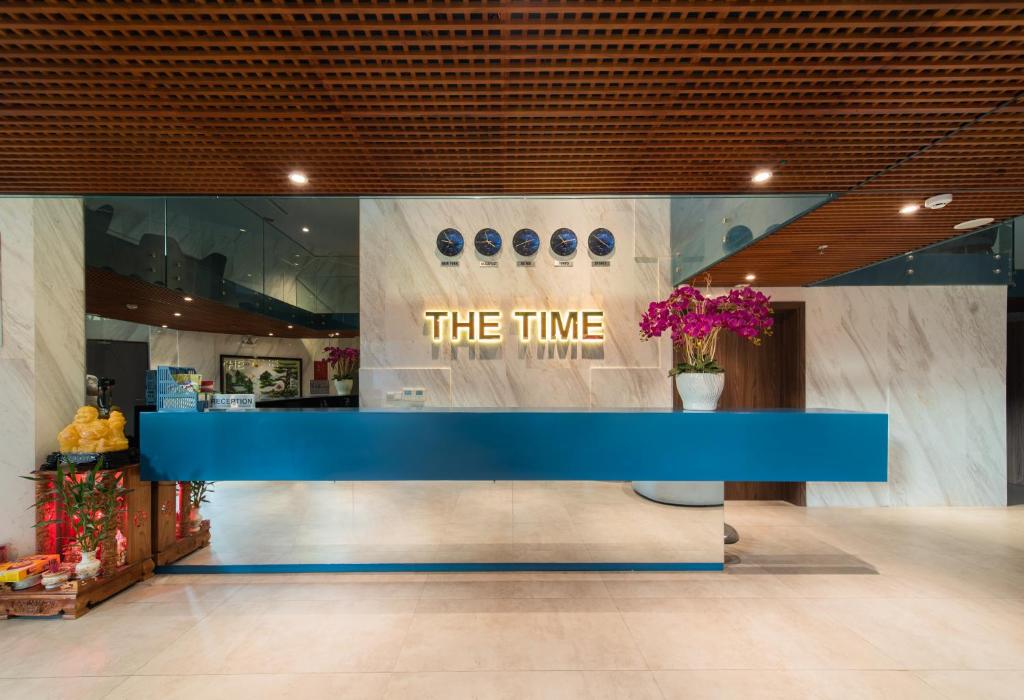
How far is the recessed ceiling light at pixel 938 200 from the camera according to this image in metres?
2.91

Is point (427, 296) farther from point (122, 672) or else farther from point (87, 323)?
point (122, 672)

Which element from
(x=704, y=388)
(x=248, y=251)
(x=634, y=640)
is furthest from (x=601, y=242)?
(x=248, y=251)

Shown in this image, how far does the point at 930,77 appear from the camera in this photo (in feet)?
5.94

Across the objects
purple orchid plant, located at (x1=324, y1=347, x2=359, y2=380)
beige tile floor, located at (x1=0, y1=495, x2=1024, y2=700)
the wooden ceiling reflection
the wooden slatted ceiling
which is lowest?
beige tile floor, located at (x1=0, y1=495, x2=1024, y2=700)

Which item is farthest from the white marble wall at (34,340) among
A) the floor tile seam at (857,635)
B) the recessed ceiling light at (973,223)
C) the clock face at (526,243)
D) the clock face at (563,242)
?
the recessed ceiling light at (973,223)

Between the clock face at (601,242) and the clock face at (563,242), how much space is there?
195 mm

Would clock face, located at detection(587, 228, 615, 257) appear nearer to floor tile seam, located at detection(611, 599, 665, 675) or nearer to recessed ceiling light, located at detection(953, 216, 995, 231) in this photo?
recessed ceiling light, located at detection(953, 216, 995, 231)

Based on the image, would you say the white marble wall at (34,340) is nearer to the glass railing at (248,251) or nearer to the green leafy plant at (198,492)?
the glass railing at (248,251)

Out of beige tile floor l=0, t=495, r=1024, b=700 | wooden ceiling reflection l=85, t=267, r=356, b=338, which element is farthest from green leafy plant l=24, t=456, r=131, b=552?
wooden ceiling reflection l=85, t=267, r=356, b=338

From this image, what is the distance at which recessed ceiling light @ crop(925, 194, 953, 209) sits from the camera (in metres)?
Result: 2.91

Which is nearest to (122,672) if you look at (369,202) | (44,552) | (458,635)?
(44,552)

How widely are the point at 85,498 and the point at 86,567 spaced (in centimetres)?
44

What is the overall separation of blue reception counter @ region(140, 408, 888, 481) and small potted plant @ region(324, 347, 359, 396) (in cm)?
204

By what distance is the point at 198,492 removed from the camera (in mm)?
3873
